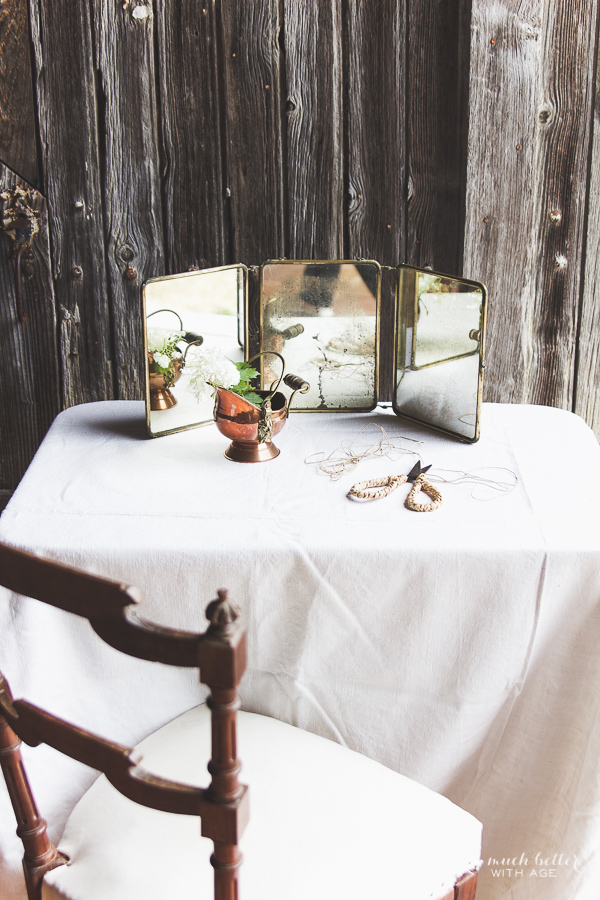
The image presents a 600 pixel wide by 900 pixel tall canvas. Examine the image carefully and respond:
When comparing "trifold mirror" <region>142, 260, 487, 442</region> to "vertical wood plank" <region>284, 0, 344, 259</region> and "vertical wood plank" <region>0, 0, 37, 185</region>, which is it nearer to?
"vertical wood plank" <region>284, 0, 344, 259</region>

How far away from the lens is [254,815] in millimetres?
968

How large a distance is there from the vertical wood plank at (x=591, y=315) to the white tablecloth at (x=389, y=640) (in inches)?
30.4

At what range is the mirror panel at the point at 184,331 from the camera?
150 cm

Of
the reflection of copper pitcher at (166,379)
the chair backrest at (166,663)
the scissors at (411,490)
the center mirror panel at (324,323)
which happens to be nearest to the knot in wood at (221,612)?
the chair backrest at (166,663)

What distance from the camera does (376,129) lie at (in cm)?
184

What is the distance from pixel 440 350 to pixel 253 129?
72cm

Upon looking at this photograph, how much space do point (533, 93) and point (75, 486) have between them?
1.30m

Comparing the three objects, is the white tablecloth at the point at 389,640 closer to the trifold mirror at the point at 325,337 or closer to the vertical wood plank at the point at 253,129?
the trifold mirror at the point at 325,337

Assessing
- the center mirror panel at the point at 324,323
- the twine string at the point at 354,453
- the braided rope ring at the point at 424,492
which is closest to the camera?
the braided rope ring at the point at 424,492

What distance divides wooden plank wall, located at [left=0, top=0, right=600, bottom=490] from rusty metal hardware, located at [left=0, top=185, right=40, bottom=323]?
4 cm

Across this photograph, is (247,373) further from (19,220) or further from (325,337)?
(19,220)

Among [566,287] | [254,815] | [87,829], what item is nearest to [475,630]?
[254,815]

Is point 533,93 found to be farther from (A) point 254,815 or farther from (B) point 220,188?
(A) point 254,815

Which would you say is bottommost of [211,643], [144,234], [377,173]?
[211,643]
